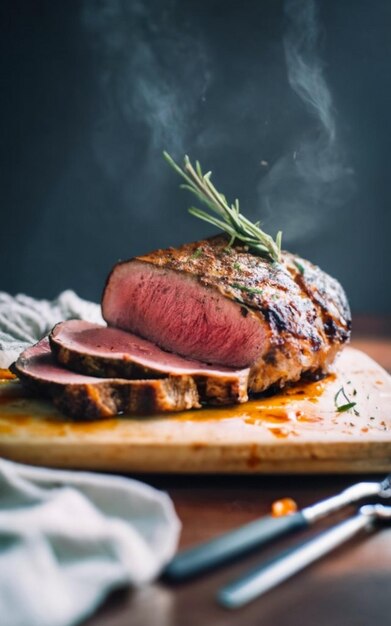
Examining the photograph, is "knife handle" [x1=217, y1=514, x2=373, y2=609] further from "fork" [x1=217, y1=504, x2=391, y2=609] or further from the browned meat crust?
the browned meat crust

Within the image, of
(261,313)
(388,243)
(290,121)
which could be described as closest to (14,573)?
(261,313)

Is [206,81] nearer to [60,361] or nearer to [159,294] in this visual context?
[159,294]

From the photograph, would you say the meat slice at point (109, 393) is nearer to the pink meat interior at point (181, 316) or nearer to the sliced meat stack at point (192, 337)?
the sliced meat stack at point (192, 337)

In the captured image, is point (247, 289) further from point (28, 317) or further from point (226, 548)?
point (28, 317)

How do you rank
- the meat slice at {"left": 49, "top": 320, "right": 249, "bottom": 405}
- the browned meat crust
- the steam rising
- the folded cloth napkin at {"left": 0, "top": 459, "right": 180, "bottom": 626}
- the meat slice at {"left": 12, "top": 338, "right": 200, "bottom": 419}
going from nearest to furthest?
the folded cloth napkin at {"left": 0, "top": 459, "right": 180, "bottom": 626} < the meat slice at {"left": 12, "top": 338, "right": 200, "bottom": 419} < the meat slice at {"left": 49, "top": 320, "right": 249, "bottom": 405} < the browned meat crust < the steam rising

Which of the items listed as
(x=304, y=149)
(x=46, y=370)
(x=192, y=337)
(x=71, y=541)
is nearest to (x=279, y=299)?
(x=192, y=337)

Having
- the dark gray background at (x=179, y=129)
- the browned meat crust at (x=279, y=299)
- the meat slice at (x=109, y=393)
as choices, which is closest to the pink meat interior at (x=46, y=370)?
the meat slice at (x=109, y=393)

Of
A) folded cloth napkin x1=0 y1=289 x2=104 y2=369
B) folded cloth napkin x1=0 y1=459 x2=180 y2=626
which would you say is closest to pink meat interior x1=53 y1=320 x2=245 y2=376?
folded cloth napkin x1=0 y1=289 x2=104 y2=369
